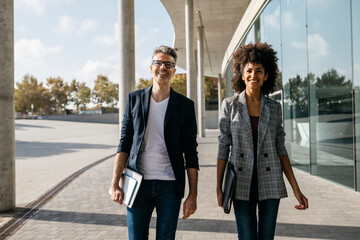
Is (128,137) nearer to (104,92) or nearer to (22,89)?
(104,92)

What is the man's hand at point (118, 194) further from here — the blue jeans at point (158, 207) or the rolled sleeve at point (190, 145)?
the rolled sleeve at point (190, 145)

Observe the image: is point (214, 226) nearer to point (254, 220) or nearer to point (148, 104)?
point (254, 220)

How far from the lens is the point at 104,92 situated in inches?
2650

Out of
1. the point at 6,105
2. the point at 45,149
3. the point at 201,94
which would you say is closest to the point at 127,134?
the point at 6,105

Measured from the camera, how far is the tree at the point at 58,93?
259ft

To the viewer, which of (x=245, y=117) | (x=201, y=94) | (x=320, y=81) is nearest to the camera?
(x=245, y=117)

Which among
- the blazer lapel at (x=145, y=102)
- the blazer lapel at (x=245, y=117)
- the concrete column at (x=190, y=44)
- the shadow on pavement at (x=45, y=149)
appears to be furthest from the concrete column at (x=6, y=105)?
the concrete column at (x=190, y=44)

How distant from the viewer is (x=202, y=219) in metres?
4.64

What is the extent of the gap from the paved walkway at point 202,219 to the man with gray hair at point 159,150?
195 centimetres

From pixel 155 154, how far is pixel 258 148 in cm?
77

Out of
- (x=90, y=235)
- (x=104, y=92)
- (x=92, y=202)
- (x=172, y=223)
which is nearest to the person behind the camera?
(x=172, y=223)

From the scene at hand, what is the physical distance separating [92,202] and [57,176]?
3615 millimetres

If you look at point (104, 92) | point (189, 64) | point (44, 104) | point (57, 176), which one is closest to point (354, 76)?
point (57, 176)

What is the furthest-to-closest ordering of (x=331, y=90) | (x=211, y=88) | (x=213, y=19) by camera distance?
(x=211, y=88) < (x=213, y=19) < (x=331, y=90)
